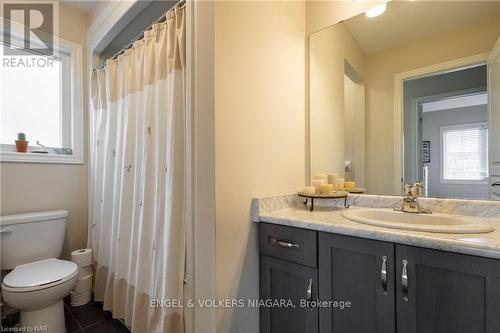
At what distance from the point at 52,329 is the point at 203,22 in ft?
6.11

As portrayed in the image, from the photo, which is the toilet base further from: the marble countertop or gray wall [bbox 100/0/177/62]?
Result: gray wall [bbox 100/0/177/62]

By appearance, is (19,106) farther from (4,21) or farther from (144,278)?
(144,278)

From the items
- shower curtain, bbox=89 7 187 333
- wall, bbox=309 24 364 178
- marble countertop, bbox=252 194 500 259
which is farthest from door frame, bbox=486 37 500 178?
→ shower curtain, bbox=89 7 187 333

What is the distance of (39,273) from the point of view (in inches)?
53.0

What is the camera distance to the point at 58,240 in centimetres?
166

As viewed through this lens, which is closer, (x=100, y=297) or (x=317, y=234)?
(x=317, y=234)

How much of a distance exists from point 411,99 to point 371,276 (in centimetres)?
96

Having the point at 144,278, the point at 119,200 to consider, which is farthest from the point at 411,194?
the point at 119,200

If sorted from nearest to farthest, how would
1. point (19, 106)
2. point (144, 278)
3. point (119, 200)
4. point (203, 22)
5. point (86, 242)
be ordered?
point (203, 22) < point (144, 278) < point (119, 200) < point (19, 106) < point (86, 242)

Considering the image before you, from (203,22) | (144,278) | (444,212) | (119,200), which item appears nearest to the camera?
(203,22)

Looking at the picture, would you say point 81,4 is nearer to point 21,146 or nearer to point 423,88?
point 21,146

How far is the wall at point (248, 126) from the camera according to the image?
1.03 meters
